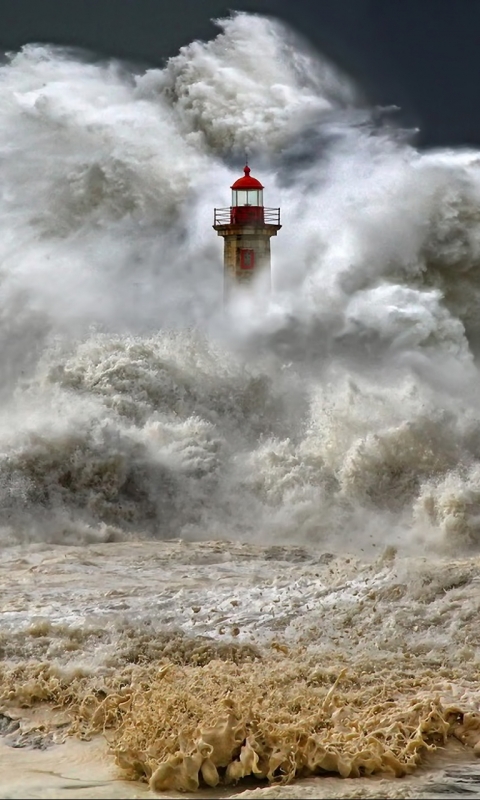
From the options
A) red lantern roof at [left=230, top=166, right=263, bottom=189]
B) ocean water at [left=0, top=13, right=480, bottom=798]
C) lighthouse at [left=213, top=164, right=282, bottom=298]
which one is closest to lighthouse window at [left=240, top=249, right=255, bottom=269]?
lighthouse at [left=213, top=164, right=282, bottom=298]

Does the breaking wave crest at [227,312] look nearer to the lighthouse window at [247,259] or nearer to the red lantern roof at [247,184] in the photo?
the lighthouse window at [247,259]

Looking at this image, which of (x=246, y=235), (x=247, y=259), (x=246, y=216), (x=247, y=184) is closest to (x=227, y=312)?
(x=247, y=259)

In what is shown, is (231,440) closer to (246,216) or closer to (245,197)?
(246,216)

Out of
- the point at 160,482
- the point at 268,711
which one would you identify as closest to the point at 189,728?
the point at 268,711

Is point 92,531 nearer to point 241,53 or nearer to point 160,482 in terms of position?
point 160,482

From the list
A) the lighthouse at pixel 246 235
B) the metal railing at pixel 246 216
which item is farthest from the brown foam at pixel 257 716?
the metal railing at pixel 246 216

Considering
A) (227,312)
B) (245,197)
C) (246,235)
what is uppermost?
(245,197)

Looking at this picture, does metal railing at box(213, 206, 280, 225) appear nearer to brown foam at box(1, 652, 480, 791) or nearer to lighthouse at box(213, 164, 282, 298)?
lighthouse at box(213, 164, 282, 298)
